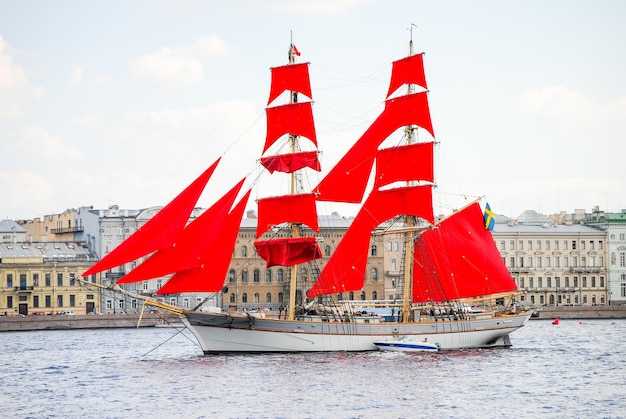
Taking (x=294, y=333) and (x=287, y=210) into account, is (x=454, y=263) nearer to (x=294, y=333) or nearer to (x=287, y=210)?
(x=287, y=210)

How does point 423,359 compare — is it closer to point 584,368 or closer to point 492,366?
point 492,366

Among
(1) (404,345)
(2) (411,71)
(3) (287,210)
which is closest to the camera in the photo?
(1) (404,345)

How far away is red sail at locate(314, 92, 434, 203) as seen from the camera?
51.3 meters

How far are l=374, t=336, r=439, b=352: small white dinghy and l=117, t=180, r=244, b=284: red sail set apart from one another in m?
8.38

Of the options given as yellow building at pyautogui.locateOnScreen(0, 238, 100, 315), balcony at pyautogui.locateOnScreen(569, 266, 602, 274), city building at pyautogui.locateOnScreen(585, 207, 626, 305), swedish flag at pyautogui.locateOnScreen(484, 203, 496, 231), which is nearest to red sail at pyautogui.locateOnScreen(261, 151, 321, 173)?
swedish flag at pyautogui.locateOnScreen(484, 203, 496, 231)

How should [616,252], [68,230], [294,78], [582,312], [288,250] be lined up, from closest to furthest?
1. [288,250]
2. [294,78]
3. [582,312]
4. [68,230]
5. [616,252]

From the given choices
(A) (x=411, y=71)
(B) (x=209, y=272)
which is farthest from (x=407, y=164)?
(B) (x=209, y=272)

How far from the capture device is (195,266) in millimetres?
46125

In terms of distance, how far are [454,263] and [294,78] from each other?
1072 centimetres

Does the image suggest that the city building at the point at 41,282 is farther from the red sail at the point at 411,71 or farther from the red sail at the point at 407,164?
the red sail at the point at 411,71

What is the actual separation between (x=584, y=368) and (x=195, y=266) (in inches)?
587

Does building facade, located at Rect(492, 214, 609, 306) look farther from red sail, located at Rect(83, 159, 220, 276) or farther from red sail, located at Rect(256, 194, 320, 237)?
red sail, located at Rect(83, 159, 220, 276)

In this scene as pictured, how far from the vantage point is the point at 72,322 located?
253 feet

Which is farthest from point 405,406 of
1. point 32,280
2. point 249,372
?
point 32,280
